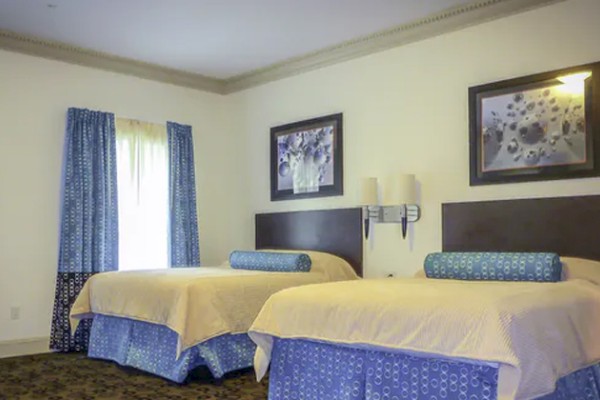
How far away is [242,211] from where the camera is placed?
6059 millimetres

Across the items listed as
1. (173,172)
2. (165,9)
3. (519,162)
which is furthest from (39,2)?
(519,162)

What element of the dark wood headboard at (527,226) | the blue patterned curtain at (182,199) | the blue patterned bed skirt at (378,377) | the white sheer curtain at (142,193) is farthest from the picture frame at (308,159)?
the blue patterned bed skirt at (378,377)

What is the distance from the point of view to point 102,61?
524 cm

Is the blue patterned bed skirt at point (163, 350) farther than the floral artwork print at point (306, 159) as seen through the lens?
No

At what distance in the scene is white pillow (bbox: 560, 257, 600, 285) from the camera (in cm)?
331

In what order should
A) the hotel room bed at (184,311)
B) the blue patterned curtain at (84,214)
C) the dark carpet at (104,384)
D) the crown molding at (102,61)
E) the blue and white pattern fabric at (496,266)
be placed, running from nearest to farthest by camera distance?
the blue and white pattern fabric at (496,266)
the dark carpet at (104,384)
the hotel room bed at (184,311)
the crown molding at (102,61)
the blue patterned curtain at (84,214)

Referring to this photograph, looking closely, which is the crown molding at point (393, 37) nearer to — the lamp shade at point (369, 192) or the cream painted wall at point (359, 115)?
the cream painted wall at point (359, 115)

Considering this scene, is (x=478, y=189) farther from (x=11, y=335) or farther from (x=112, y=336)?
(x=11, y=335)

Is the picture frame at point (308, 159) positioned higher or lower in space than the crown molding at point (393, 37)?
lower

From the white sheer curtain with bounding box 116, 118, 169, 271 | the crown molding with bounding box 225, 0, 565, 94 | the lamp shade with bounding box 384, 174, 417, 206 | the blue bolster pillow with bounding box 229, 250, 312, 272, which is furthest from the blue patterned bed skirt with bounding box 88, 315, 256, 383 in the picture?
the crown molding with bounding box 225, 0, 565, 94

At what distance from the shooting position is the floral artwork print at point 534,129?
373 cm

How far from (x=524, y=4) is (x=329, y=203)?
221cm

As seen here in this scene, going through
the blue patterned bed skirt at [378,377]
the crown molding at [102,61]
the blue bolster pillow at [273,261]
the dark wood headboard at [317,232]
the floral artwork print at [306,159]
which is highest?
the crown molding at [102,61]

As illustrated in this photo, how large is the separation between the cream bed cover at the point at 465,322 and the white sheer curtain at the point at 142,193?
2562 mm
